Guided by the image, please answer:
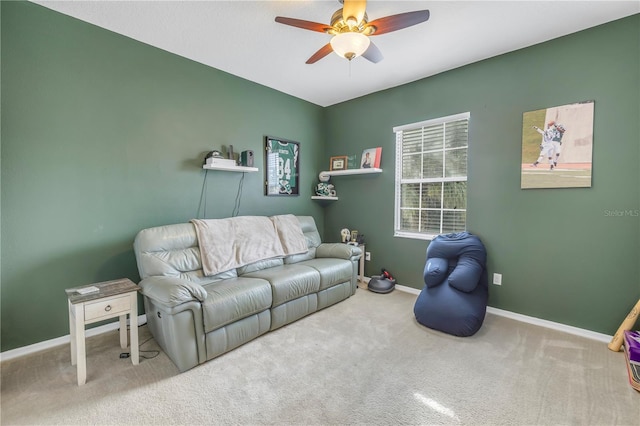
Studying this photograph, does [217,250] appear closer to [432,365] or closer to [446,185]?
[432,365]

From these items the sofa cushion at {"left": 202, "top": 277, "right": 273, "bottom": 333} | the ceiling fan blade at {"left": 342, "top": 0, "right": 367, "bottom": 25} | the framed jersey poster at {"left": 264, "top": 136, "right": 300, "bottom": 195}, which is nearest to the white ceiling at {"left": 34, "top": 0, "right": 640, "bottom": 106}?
the ceiling fan blade at {"left": 342, "top": 0, "right": 367, "bottom": 25}

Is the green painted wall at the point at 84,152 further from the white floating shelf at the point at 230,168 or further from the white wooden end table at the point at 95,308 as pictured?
the white wooden end table at the point at 95,308

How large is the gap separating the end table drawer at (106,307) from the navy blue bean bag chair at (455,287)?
2502mm

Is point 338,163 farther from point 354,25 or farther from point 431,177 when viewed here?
point 354,25

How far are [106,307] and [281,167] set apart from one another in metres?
2.61

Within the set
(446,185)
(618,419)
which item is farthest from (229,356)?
(446,185)

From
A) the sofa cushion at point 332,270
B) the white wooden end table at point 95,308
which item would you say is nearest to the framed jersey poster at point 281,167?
the sofa cushion at point 332,270

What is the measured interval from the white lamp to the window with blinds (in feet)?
5.99

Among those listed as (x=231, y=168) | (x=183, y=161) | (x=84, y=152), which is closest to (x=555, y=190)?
(x=231, y=168)

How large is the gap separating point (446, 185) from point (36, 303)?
4145 millimetres

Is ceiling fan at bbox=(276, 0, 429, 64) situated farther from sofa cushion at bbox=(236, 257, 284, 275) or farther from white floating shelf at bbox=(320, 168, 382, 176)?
sofa cushion at bbox=(236, 257, 284, 275)

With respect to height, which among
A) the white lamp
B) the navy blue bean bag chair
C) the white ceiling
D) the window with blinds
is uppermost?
the white ceiling

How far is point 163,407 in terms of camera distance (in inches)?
64.7

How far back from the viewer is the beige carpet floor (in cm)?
158
